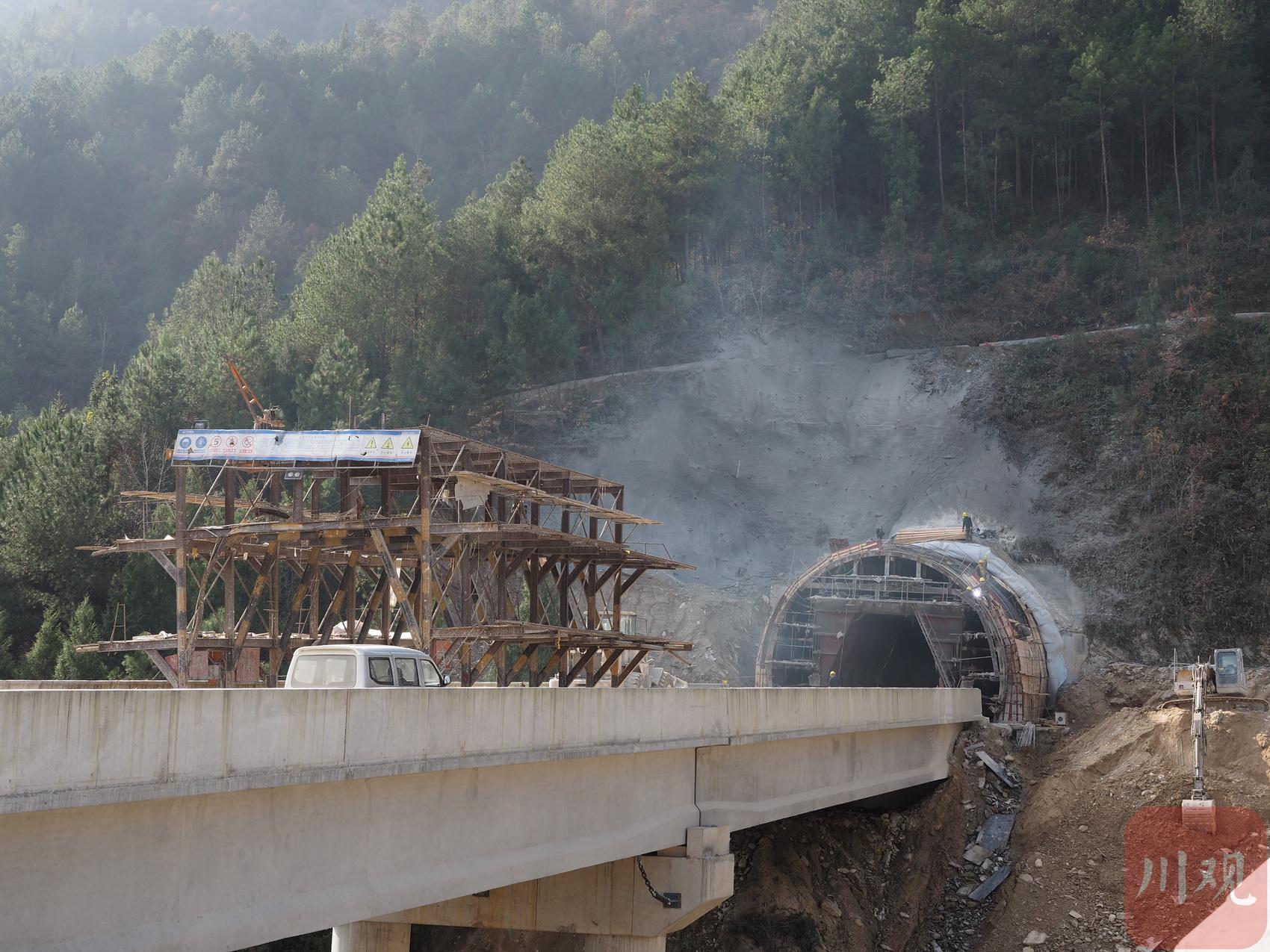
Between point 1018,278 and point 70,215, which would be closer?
point 1018,278

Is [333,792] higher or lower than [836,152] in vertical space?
lower

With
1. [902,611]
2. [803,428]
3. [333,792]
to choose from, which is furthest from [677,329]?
[333,792]

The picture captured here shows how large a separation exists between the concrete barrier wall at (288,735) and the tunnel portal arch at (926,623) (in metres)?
Answer: 20.5

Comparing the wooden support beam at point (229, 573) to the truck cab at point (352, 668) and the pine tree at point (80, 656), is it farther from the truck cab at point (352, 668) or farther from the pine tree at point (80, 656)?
the truck cab at point (352, 668)

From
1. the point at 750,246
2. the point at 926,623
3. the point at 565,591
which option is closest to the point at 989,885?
the point at 926,623

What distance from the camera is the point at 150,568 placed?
1719 inches

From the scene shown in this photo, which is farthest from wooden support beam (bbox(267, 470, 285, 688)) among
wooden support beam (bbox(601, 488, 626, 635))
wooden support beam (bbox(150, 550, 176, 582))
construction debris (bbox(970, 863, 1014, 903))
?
construction debris (bbox(970, 863, 1014, 903))

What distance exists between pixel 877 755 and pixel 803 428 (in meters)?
32.0

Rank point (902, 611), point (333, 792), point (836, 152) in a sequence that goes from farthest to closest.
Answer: point (836, 152)
point (902, 611)
point (333, 792)

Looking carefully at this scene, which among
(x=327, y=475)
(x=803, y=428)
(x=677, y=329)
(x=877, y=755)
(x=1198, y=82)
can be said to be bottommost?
(x=877, y=755)

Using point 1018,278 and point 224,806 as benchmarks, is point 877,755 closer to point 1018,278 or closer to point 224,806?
point 224,806

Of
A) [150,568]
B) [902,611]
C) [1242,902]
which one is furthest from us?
[150,568]

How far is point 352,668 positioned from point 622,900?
5841mm

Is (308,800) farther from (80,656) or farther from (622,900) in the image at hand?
(80,656)
